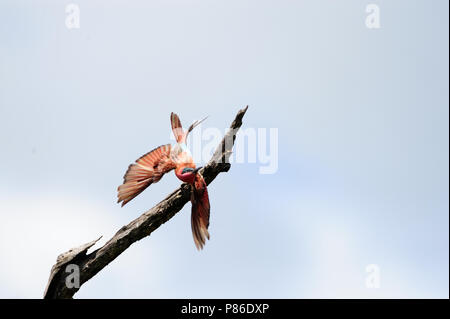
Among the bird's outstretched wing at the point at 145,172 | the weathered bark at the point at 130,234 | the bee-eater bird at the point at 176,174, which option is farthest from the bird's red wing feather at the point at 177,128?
the weathered bark at the point at 130,234

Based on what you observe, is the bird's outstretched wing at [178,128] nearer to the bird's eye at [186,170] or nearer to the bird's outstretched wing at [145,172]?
the bird's outstretched wing at [145,172]

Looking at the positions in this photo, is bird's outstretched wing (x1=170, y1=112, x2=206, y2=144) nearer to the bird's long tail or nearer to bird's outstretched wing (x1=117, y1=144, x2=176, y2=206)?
bird's outstretched wing (x1=117, y1=144, x2=176, y2=206)

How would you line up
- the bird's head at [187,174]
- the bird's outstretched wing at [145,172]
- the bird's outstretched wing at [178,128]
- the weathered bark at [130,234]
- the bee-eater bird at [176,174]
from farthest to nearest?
the bird's outstretched wing at [178,128], the weathered bark at [130,234], the bird's outstretched wing at [145,172], the bee-eater bird at [176,174], the bird's head at [187,174]

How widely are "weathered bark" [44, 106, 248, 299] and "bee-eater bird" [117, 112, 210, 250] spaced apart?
0.22 metres

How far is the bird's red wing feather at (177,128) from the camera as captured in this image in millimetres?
6667

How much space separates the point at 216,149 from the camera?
6559mm

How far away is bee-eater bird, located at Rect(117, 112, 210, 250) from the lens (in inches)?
246

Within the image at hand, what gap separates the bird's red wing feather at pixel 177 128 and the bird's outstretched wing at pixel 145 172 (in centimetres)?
25

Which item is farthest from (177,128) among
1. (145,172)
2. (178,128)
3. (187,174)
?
(187,174)
